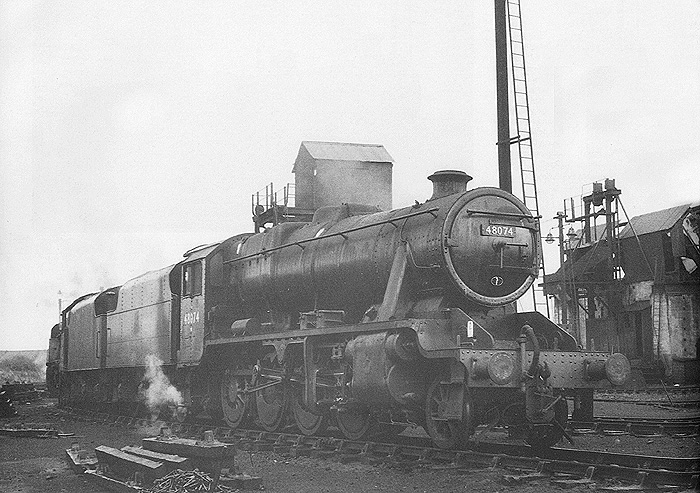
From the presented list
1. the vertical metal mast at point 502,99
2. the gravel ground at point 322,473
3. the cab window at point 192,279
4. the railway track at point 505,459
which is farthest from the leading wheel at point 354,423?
the vertical metal mast at point 502,99

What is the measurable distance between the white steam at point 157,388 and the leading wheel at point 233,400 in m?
1.47

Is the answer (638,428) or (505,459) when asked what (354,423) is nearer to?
(505,459)

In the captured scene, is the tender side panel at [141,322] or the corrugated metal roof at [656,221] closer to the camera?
the tender side panel at [141,322]

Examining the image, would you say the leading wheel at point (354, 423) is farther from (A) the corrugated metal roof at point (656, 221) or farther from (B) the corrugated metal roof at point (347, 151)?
(A) the corrugated metal roof at point (656, 221)

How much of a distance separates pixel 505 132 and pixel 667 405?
8458 millimetres

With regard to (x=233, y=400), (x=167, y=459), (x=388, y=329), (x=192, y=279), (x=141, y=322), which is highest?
(x=192, y=279)

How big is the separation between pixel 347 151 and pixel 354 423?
1808 cm

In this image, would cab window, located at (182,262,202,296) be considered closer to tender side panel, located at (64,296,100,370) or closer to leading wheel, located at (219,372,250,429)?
leading wheel, located at (219,372,250,429)

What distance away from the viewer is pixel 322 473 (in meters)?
9.57

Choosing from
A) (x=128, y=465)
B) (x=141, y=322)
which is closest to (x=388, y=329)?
(x=128, y=465)

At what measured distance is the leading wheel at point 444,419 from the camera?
366 inches

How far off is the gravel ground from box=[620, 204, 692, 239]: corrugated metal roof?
19.2 m

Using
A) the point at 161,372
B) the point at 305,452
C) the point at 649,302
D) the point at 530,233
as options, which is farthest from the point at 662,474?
the point at 649,302

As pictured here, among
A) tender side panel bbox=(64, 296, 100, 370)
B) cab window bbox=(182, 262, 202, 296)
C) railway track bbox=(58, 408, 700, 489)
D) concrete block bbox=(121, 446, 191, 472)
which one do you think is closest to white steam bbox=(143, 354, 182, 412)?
cab window bbox=(182, 262, 202, 296)
